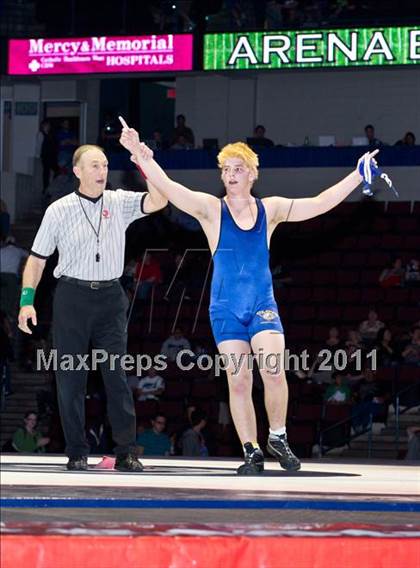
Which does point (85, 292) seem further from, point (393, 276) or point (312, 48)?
point (312, 48)

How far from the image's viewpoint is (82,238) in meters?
6.58

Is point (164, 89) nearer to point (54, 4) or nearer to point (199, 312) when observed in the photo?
point (54, 4)

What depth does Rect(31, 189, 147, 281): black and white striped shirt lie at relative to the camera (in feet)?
21.6

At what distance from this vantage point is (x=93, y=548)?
13.1 feet

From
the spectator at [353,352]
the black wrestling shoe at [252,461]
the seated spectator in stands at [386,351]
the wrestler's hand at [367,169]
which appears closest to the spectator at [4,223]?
the spectator at [353,352]

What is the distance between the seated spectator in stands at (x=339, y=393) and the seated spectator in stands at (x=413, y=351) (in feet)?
2.82

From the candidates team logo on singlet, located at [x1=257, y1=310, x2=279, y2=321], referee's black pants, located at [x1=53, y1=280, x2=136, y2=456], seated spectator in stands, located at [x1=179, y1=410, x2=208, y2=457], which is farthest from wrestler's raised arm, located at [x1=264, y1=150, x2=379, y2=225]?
seated spectator in stands, located at [x1=179, y1=410, x2=208, y2=457]

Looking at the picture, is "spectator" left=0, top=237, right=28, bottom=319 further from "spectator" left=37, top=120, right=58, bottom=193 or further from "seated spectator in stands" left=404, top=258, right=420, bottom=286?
"seated spectator in stands" left=404, top=258, right=420, bottom=286

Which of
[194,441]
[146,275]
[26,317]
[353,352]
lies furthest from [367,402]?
[26,317]

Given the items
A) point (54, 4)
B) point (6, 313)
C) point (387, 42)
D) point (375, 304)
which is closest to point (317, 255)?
point (375, 304)

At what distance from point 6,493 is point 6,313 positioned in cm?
1461

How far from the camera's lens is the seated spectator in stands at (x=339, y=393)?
15109 millimetres

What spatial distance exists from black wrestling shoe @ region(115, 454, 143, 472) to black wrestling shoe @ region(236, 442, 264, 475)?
1.77 feet

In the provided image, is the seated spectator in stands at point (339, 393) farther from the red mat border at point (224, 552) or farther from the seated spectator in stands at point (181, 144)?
the red mat border at point (224, 552)
